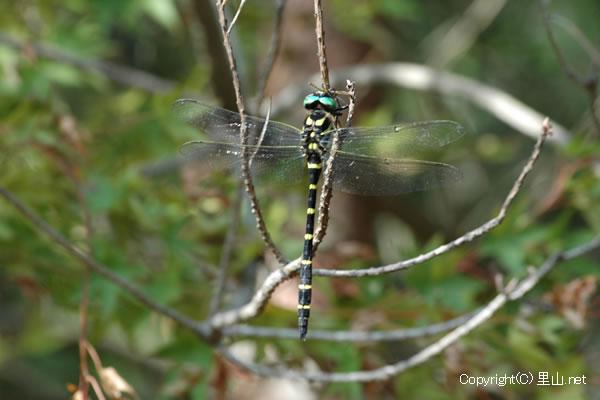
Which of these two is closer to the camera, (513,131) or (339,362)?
(339,362)

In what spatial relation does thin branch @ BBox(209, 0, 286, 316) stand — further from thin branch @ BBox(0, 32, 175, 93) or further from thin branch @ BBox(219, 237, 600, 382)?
thin branch @ BBox(0, 32, 175, 93)

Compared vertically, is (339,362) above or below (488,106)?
below

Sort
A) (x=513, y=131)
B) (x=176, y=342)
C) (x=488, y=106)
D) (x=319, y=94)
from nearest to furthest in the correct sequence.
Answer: (x=319, y=94)
(x=176, y=342)
(x=488, y=106)
(x=513, y=131)

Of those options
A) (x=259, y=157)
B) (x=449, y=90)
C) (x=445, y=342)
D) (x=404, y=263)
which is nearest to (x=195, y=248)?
(x=259, y=157)

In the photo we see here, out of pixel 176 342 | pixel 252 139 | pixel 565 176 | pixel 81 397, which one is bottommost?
pixel 81 397

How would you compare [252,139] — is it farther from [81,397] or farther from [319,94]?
[81,397]

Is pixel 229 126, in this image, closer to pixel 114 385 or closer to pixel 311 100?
pixel 311 100

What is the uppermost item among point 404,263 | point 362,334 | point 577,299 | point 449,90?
point 449,90

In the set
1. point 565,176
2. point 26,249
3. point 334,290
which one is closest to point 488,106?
point 565,176
